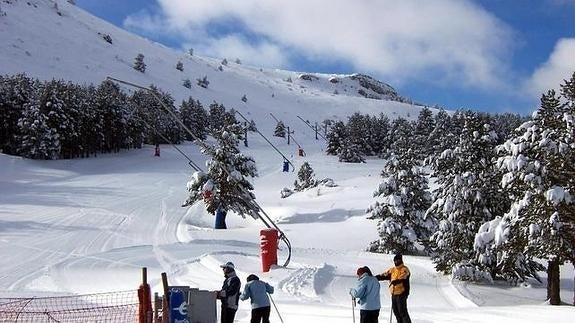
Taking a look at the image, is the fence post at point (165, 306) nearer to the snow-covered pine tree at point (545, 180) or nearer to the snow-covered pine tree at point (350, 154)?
the snow-covered pine tree at point (545, 180)

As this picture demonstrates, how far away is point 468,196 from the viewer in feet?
72.2

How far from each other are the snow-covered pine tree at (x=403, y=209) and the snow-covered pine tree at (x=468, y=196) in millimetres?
4373

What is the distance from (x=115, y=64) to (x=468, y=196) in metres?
120

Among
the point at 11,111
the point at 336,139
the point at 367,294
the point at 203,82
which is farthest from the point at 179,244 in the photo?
the point at 203,82

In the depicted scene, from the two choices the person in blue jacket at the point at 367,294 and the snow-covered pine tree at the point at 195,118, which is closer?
the person in blue jacket at the point at 367,294

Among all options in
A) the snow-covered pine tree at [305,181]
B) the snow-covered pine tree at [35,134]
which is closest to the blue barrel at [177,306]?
the snow-covered pine tree at [305,181]

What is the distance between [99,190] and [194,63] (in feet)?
453

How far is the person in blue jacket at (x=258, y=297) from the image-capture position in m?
10.6

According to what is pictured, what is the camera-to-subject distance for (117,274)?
62.4ft

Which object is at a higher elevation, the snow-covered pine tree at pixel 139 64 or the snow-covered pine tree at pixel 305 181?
the snow-covered pine tree at pixel 139 64

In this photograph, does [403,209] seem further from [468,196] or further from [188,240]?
[188,240]

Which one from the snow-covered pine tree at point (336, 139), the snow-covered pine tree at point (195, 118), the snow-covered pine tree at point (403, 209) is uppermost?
the snow-covered pine tree at point (195, 118)

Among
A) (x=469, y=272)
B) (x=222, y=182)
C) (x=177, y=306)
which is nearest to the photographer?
(x=177, y=306)

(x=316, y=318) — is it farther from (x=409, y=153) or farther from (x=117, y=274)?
(x=409, y=153)
